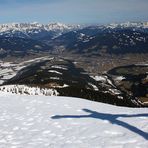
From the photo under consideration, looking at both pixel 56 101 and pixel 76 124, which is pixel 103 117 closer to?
pixel 76 124

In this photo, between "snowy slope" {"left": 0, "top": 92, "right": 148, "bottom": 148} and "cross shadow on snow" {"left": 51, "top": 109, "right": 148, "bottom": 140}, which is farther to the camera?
"cross shadow on snow" {"left": 51, "top": 109, "right": 148, "bottom": 140}

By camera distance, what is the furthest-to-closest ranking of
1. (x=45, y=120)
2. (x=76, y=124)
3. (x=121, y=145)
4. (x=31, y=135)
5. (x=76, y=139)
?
Result: (x=45, y=120) → (x=76, y=124) → (x=31, y=135) → (x=76, y=139) → (x=121, y=145)

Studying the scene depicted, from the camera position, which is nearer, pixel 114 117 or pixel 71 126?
pixel 71 126

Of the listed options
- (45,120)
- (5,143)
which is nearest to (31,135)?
(5,143)

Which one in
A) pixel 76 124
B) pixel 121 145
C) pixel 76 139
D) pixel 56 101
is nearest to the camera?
pixel 121 145

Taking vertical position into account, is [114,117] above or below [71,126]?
above

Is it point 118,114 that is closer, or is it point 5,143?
point 5,143

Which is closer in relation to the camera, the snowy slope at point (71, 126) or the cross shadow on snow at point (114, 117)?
the snowy slope at point (71, 126)
